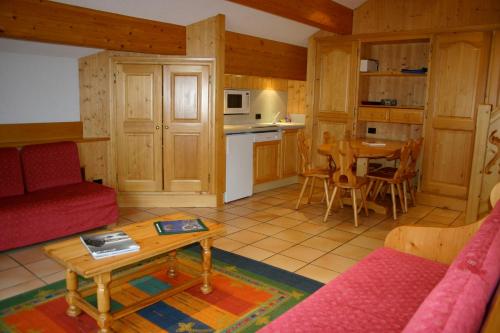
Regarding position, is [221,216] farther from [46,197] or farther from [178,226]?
[178,226]

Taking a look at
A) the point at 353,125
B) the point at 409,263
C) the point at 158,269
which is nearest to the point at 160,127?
the point at 158,269

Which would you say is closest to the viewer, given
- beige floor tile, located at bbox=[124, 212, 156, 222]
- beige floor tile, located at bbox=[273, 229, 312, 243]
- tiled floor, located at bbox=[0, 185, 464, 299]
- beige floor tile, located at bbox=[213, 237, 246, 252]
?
tiled floor, located at bbox=[0, 185, 464, 299]

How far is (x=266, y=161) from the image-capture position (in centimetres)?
594

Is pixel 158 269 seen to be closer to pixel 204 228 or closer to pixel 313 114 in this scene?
pixel 204 228

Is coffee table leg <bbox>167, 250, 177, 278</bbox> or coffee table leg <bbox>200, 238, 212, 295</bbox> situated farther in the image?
coffee table leg <bbox>167, 250, 177, 278</bbox>

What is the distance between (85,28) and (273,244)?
2.72 metres

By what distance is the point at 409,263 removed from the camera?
233cm

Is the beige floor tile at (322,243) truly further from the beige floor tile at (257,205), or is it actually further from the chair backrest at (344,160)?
the beige floor tile at (257,205)

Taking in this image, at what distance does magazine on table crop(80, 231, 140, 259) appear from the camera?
2350 mm

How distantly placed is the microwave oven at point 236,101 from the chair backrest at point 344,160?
1958 mm

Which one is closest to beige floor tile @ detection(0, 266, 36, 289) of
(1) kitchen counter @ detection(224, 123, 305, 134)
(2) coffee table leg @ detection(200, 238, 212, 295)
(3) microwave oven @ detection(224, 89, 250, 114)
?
(2) coffee table leg @ detection(200, 238, 212, 295)

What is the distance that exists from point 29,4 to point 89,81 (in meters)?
1.43

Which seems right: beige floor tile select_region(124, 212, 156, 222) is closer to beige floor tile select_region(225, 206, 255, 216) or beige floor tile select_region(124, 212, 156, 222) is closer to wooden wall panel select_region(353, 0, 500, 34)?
beige floor tile select_region(225, 206, 255, 216)

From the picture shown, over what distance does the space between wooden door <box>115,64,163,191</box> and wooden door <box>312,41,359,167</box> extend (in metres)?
2.48
